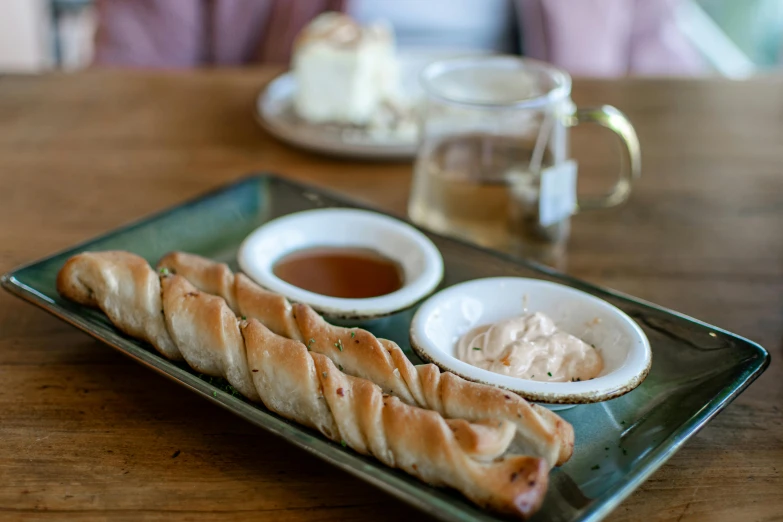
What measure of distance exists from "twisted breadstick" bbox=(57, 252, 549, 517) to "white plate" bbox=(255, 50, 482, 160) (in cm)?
69

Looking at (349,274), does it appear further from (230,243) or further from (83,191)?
(83,191)

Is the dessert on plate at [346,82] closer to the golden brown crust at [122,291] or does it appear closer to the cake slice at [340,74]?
the cake slice at [340,74]

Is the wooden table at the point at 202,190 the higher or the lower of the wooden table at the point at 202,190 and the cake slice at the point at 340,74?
the lower

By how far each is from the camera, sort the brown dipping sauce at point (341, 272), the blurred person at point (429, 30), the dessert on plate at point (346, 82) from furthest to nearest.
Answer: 1. the blurred person at point (429, 30)
2. the dessert on plate at point (346, 82)
3. the brown dipping sauce at point (341, 272)

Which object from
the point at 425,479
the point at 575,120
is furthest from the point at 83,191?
the point at 425,479

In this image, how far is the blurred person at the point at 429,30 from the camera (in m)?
2.58

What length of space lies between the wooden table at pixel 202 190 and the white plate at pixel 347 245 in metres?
0.20

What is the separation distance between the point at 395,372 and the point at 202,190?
2.74 feet

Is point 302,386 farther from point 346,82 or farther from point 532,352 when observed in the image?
point 346,82

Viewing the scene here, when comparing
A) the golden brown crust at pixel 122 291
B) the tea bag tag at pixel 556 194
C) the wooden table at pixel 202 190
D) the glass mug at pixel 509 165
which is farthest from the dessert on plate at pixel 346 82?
the golden brown crust at pixel 122 291

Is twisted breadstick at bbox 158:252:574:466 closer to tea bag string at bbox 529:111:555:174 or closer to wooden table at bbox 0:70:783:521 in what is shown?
wooden table at bbox 0:70:783:521

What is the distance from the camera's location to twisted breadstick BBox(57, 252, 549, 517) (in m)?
0.75

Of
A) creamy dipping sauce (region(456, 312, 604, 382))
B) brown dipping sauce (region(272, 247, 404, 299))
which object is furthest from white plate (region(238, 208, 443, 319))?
creamy dipping sauce (region(456, 312, 604, 382))

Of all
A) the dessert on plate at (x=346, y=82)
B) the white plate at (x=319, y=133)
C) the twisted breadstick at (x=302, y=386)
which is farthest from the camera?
the dessert on plate at (x=346, y=82)
